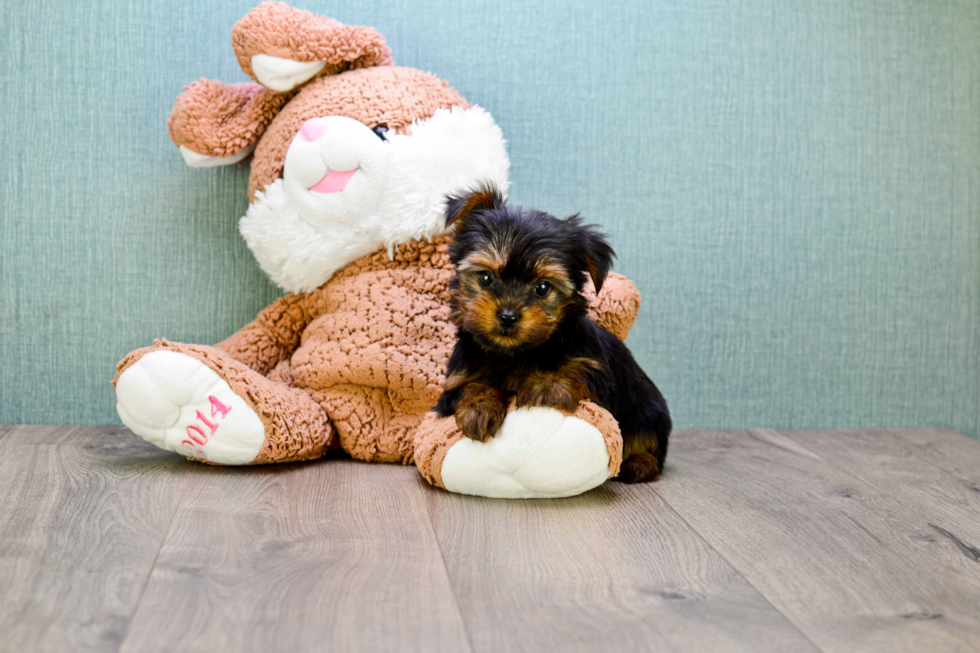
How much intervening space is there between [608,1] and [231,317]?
148cm

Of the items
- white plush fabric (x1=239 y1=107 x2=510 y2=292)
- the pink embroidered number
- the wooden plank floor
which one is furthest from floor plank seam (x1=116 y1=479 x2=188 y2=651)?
white plush fabric (x1=239 y1=107 x2=510 y2=292)

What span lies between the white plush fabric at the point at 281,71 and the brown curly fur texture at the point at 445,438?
97cm

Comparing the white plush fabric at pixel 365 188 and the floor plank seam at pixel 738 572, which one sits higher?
the white plush fabric at pixel 365 188

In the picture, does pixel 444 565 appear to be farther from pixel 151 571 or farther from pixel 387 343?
pixel 387 343

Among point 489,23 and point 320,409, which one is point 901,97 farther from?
point 320,409

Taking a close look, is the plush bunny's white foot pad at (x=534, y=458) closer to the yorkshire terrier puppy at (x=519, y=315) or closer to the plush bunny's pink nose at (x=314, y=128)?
the yorkshire terrier puppy at (x=519, y=315)

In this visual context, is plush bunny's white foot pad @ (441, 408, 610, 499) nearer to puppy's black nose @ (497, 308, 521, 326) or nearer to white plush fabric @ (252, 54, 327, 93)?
puppy's black nose @ (497, 308, 521, 326)

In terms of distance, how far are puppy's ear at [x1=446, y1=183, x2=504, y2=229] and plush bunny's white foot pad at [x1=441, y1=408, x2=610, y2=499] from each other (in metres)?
0.44

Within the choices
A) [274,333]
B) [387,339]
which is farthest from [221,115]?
[387,339]

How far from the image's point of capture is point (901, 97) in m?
2.59

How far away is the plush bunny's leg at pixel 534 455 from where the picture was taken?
5.54 feet

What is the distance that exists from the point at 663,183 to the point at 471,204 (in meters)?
0.97

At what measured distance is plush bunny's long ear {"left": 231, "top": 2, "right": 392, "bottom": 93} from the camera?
6.74 feet

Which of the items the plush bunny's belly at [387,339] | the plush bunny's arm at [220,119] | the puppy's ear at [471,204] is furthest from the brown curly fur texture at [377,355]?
the plush bunny's arm at [220,119]
